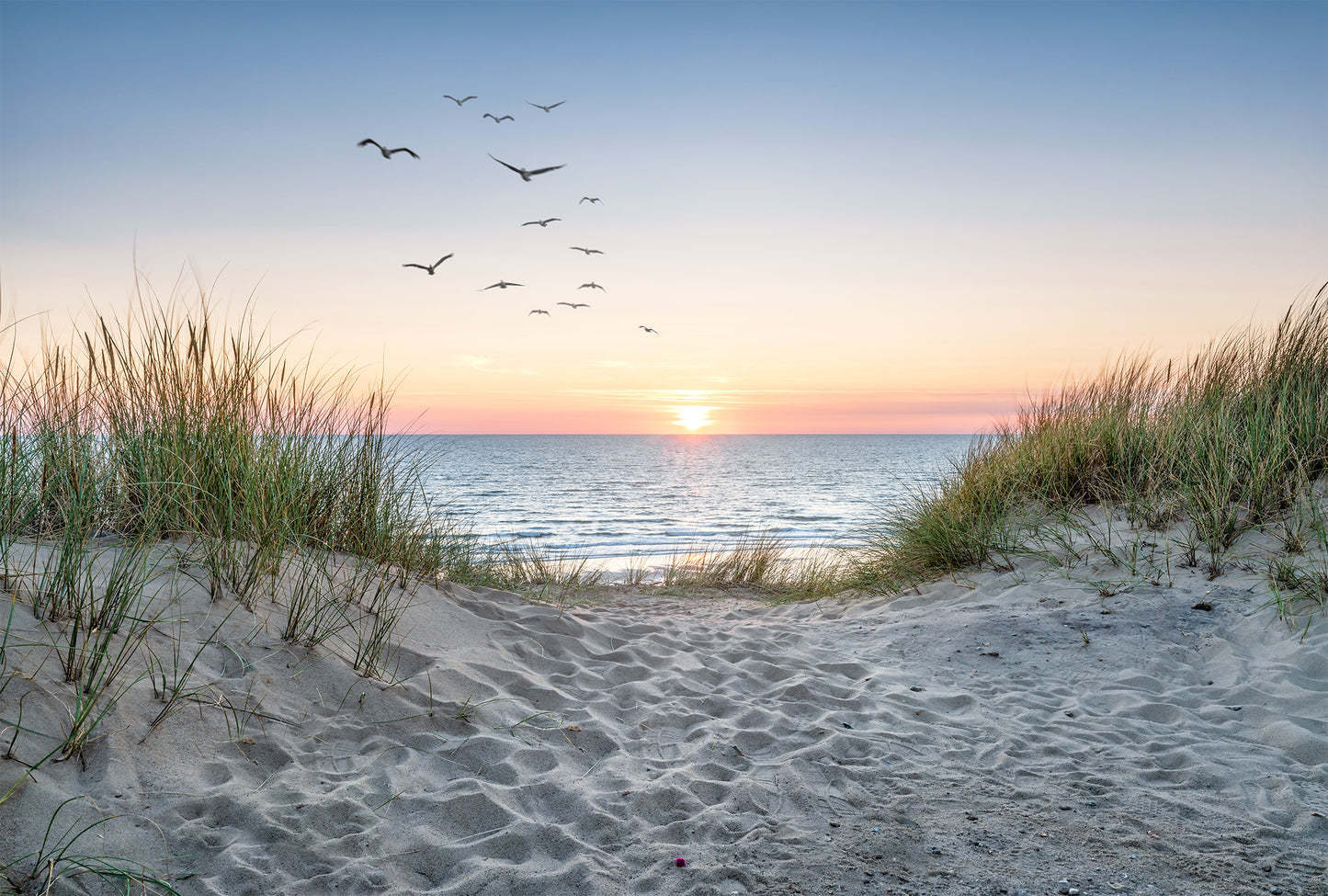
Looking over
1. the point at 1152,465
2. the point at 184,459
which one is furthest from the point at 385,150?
the point at 1152,465

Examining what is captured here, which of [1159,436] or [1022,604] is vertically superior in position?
[1159,436]

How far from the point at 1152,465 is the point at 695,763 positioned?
513cm

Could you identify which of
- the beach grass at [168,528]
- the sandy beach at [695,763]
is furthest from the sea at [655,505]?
the sandy beach at [695,763]

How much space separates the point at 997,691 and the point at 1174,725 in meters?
0.80

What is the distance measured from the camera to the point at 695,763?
9.91 feet

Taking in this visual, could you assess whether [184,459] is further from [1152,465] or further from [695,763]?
[1152,465]

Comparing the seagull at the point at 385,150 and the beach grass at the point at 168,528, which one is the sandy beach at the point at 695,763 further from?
the seagull at the point at 385,150

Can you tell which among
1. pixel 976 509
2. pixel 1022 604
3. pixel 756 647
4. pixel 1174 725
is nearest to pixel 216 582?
pixel 756 647

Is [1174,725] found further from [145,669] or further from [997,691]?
[145,669]

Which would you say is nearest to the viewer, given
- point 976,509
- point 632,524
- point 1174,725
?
point 1174,725

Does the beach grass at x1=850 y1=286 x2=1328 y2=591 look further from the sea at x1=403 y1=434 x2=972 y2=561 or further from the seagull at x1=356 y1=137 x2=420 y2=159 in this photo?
the seagull at x1=356 y1=137 x2=420 y2=159

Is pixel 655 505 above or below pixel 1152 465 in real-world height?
below

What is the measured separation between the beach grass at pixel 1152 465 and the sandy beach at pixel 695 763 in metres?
1.20

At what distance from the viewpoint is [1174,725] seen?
3395 millimetres
